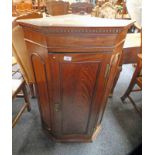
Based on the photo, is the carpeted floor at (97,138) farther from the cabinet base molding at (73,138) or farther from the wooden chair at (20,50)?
the wooden chair at (20,50)

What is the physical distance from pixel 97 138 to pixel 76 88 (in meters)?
0.70

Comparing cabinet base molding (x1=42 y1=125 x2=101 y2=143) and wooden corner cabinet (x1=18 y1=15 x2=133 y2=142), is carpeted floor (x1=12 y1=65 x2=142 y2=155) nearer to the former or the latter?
cabinet base molding (x1=42 y1=125 x2=101 y2=143)

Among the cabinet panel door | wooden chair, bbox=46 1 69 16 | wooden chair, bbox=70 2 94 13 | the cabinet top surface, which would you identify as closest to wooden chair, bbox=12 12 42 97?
the cabinet top surface

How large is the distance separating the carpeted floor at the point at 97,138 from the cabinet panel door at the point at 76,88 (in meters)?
0.21

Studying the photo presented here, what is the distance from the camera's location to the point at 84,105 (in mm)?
1178

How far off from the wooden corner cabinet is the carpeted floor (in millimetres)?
226

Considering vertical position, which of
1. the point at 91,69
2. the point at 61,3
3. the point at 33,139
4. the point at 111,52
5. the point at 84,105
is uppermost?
the point at 61,3

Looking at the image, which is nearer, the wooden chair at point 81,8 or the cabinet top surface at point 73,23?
the cabinet top surface at point 73,23

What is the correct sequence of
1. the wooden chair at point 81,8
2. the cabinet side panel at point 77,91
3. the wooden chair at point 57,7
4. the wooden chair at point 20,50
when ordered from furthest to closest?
the wooden chair at point 81,8 → the wooden chair at point 57,7 → the wooden chair at point 20,50 → the cabinet side panel at point 77,91

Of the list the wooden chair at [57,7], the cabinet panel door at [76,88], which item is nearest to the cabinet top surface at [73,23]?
the cabinet panel door at [76,88]

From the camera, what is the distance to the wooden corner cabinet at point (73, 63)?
867 mm
